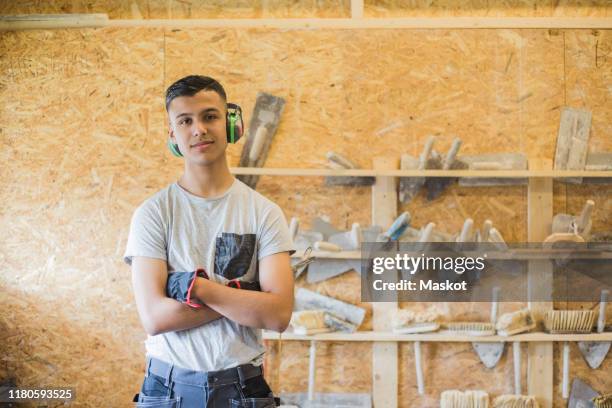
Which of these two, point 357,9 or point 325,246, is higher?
point 357,9

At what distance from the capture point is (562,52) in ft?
12.1

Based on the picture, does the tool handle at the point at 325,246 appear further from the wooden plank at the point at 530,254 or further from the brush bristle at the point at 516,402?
the brush bristle at the point at 516,402

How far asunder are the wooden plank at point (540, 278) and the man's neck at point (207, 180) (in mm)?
2426

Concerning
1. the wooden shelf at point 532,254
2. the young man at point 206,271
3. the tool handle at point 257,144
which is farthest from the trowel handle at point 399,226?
the young man at point 206,271

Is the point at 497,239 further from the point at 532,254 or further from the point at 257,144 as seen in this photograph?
the point at 257,144

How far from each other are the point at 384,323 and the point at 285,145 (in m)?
1.13

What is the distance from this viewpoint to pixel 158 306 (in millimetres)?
1564

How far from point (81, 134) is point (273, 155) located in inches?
43.7

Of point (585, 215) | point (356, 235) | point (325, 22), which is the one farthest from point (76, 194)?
point (585, 215)

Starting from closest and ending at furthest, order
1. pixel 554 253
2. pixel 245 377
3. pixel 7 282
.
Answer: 1. pixel 245 377
2. pixel 554 253
3. pixel 7 282

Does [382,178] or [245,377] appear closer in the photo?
[245,377]

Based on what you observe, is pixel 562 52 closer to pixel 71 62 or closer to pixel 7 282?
pixel 71 62

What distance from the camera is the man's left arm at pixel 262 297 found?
151cm

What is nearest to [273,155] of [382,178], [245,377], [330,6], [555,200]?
[382,178]
